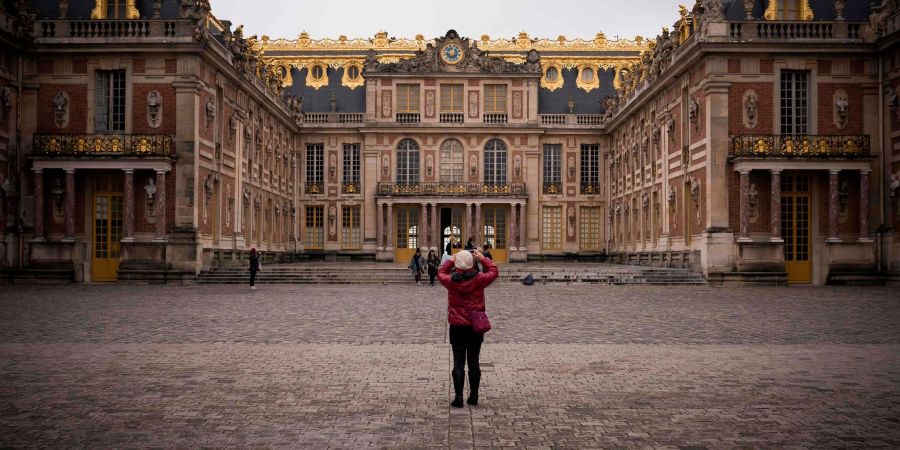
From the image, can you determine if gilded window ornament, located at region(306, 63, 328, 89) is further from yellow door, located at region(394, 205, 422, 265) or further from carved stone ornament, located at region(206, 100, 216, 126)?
carved stone ornament, located at region(206, 100, 216, 126)

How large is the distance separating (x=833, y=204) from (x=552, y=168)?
2256 cm

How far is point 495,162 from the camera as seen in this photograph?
158ft

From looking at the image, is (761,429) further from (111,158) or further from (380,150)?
(380,150)

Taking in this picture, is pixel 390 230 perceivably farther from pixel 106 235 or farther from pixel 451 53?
pixel 106 235

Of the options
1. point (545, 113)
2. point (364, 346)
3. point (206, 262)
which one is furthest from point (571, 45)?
point (364, 346)

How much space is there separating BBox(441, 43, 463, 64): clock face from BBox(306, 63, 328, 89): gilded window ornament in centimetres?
813

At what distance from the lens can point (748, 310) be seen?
17.3m

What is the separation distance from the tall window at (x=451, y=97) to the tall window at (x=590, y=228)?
9.75m

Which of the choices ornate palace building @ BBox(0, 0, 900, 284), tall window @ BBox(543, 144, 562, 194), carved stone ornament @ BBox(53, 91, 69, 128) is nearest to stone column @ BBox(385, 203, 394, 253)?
tall window @ BBox(543, 144, 562, 194)

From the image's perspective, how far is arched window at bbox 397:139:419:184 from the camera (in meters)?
48.2

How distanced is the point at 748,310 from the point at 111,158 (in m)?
20.6

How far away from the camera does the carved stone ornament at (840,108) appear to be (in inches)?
1104

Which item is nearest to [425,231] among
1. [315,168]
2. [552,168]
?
[315,168]

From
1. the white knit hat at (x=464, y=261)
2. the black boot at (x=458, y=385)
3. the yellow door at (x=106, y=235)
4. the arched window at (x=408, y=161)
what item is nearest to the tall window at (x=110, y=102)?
the yellow door at (x=106, y=235)
